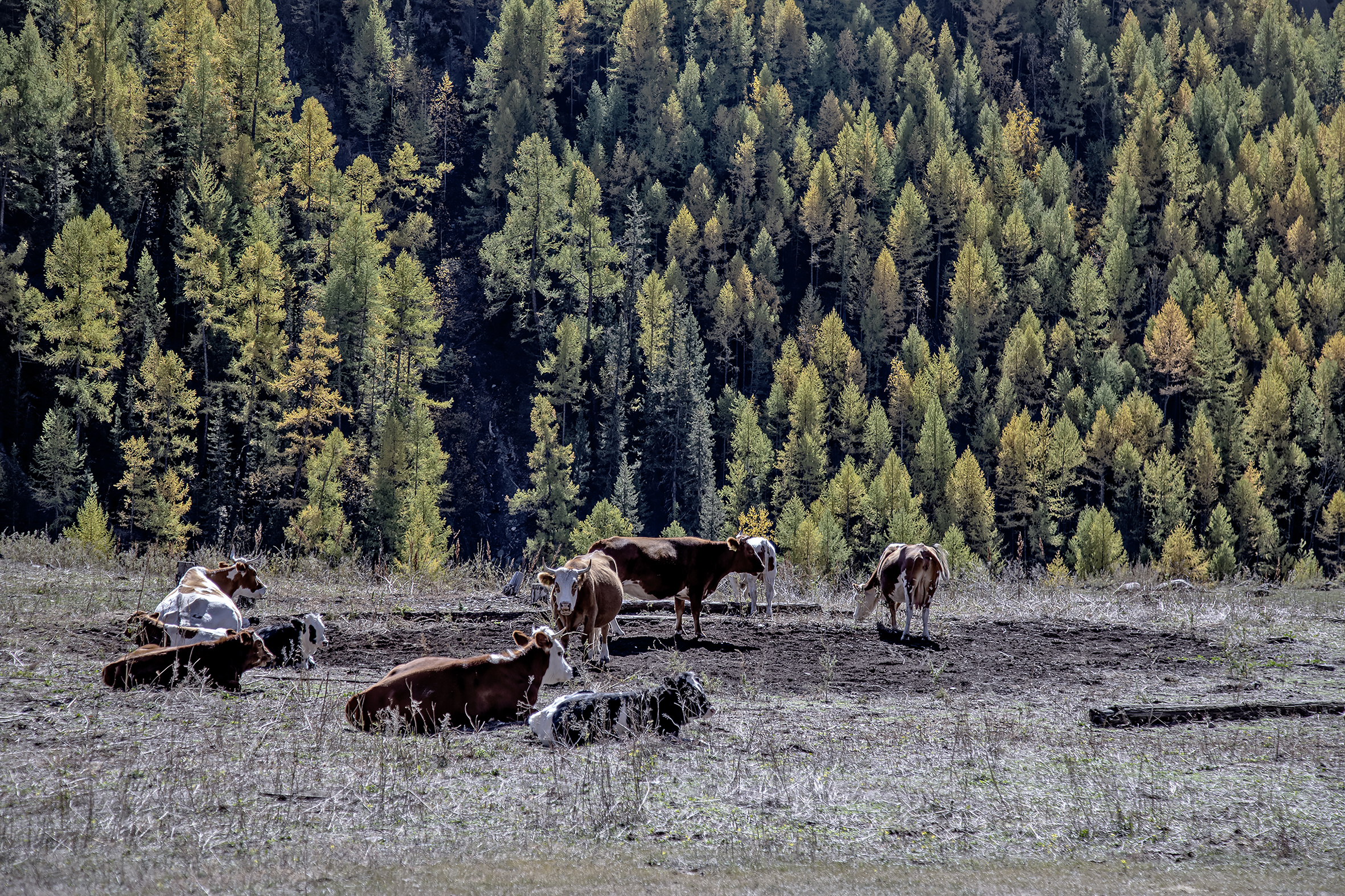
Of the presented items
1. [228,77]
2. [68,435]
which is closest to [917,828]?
[68,435]

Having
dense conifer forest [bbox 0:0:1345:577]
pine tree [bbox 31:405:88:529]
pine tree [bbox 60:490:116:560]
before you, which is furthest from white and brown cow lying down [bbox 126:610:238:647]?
pine tree [bbox 31:405:88:529]

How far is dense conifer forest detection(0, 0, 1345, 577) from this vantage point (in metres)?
66.6

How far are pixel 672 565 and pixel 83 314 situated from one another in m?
Result: 55.2

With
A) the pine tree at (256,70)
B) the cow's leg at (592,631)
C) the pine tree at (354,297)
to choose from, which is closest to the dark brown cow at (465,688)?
the cow's leg at (592,631)

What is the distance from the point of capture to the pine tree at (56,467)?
186 ft

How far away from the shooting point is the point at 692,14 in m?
144

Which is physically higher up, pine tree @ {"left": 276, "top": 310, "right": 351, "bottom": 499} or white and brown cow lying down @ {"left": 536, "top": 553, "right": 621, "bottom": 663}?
pine tree @ {"left": 276, "top": 310, "right": 351, "bottom": 499}

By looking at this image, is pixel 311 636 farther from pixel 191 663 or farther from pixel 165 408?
pixel 165 408

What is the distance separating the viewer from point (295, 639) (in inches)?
513

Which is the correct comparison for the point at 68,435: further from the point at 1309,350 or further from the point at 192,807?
the point at 1309,350

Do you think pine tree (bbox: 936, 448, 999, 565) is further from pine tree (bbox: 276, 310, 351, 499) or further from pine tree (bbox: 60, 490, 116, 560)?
pine tree (bbox: 60, 490, 116, 560)

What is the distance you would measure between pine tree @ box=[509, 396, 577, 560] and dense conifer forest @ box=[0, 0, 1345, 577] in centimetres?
29

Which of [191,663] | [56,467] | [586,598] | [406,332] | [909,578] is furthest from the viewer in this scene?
[406,332]

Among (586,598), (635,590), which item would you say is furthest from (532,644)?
(635,590)
